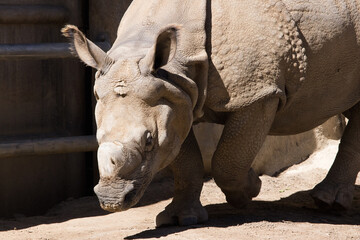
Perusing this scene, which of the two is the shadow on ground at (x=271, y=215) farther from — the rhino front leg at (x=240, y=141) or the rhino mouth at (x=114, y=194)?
the rhino mouth at (x=114, y=194)

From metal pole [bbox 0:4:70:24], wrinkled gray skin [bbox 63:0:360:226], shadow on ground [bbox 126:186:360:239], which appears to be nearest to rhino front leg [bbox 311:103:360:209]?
shadow on ground [bbox 126:186:360:239]

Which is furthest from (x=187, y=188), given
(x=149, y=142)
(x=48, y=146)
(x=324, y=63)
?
(x=48, y=146)

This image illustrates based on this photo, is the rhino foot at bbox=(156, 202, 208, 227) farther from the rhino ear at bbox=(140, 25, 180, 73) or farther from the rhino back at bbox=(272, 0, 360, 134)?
the rhino ear at bbox=(140, 25, 180, 73)

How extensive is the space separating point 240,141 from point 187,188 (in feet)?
Answer: 1.89

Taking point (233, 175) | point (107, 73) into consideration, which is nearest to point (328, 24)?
point (233, 175)

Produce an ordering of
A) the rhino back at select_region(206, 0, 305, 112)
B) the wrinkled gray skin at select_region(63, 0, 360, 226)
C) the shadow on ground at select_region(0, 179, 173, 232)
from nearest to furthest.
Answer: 1. the wrinkled gray skin at select_region(63, 0, 360, 226)
2. the rhino back at select_region(206, 0, 305, 112)
3. the shadow on ground at select_region(0, 179, 173, 232)

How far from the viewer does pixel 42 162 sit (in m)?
7.88

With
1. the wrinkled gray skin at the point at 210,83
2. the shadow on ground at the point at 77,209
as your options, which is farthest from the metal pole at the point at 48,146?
the wrinkled gray skin at the point at 210,83

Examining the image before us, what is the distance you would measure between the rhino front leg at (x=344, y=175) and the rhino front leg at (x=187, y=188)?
1.06 metres

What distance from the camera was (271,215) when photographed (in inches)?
266

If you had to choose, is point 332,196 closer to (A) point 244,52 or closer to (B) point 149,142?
(A) point 244,52

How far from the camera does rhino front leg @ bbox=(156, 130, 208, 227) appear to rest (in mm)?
6391

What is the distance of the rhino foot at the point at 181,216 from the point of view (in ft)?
20.8

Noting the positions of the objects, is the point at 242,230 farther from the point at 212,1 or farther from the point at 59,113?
the point at 59,113
